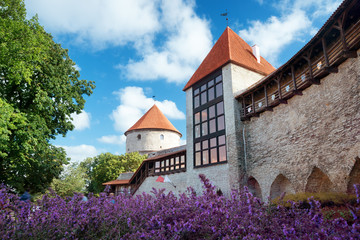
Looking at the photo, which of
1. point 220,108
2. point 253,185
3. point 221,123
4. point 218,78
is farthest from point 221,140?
point 218,78

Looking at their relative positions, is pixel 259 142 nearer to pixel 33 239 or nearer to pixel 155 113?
pixel 33 239

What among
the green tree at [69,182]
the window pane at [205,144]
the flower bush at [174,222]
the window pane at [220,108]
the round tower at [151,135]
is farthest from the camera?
the round tower at [151,135]

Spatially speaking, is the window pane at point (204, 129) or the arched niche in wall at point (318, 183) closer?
the arched niche in wall at point (318, 183)

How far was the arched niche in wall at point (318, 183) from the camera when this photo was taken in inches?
508

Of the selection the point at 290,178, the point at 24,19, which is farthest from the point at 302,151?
the point at 24,19

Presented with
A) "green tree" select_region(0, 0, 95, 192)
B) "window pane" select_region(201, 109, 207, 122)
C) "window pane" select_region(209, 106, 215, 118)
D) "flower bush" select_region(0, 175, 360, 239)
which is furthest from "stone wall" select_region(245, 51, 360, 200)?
"green tree" select_region(0, 0, 95, 192)

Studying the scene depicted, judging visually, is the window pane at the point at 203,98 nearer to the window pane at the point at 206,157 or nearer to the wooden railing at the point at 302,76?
the wooden railing at the point at 302,76

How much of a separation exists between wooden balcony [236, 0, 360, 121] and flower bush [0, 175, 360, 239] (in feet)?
Answer: 30.8

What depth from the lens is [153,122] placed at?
41.6 metres

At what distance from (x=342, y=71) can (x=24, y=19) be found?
16.8 metres

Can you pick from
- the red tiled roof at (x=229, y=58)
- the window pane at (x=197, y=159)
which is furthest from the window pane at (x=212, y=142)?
the red tiled roof at (x=229, y=58)

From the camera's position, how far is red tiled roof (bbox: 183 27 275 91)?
20.4 metres

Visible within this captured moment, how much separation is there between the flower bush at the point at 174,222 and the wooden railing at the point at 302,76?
9.38m

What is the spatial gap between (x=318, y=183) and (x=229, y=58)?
10.7 metres
